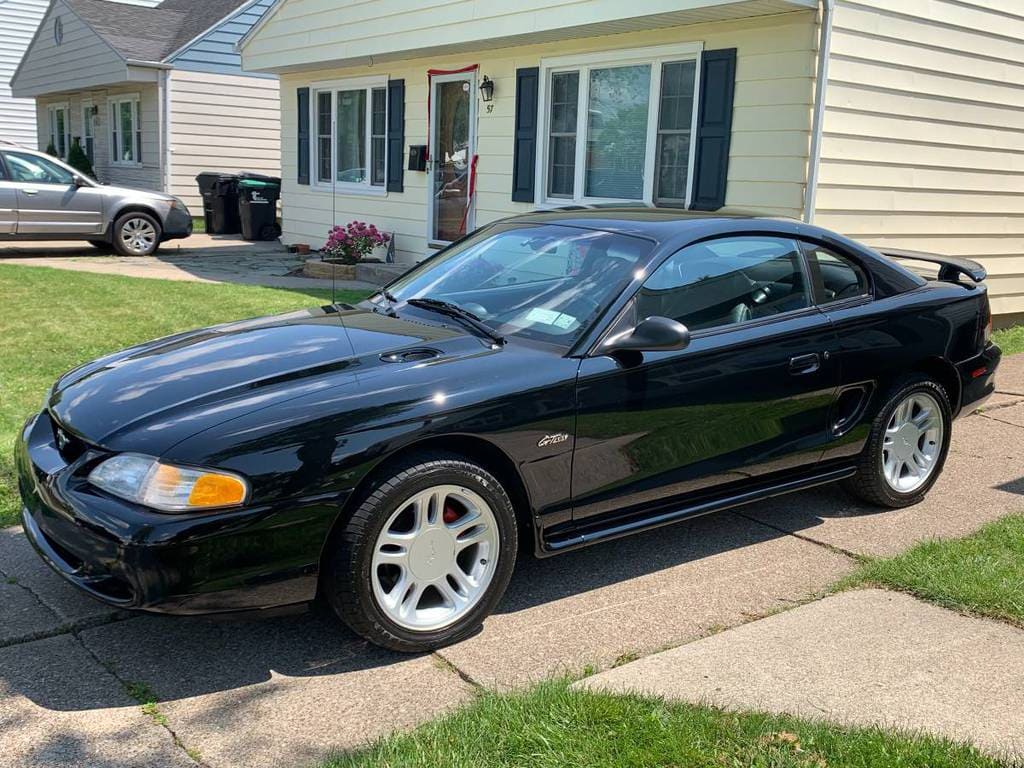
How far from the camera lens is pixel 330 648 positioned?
139 inches

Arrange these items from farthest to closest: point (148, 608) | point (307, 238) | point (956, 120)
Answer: point (307, 238) → point (956, 120) → point (148, 608)

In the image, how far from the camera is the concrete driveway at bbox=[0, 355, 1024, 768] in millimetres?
2959

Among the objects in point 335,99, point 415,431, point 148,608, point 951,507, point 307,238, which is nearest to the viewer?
point 148,608

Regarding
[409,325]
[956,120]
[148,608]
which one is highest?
[956,120]

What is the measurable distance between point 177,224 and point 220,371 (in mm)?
12550

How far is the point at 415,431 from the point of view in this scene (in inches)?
133

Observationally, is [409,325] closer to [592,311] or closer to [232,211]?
[592,311]

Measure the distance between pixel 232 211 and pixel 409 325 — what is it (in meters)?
15.7

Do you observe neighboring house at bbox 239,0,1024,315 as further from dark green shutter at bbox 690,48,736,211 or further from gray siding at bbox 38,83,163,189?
gray siding at bbox 38,83,163,189

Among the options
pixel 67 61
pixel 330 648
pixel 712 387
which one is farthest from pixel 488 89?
pixel 67 61

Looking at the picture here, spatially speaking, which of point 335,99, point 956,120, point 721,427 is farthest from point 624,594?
point 335,99

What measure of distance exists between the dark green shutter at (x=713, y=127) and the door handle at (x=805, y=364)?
4802mm

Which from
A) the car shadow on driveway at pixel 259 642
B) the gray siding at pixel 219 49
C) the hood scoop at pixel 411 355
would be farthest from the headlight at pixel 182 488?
the gray siding at pixel 219 49

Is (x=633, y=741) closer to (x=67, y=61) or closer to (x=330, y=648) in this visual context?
(x=330, y=648)
